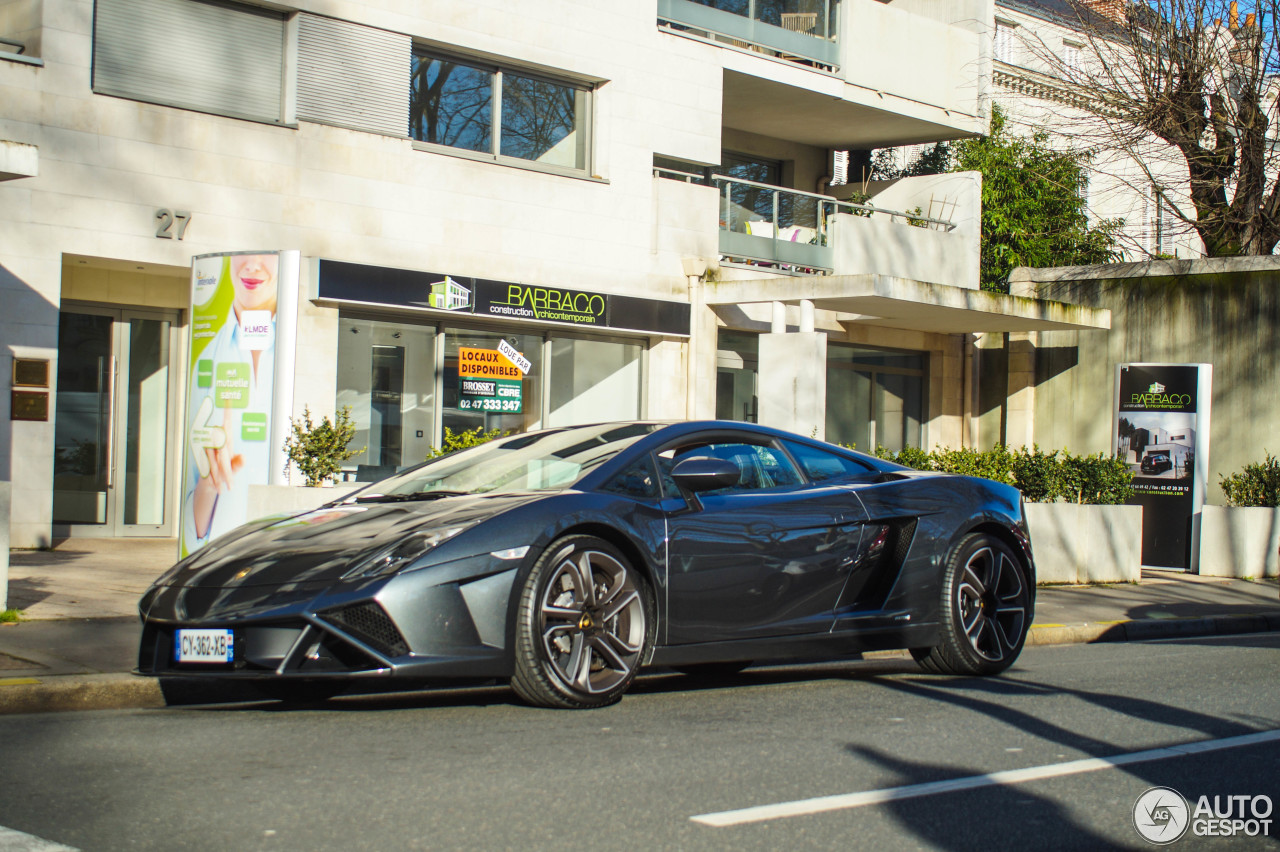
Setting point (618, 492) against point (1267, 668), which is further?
point (1267, 668)

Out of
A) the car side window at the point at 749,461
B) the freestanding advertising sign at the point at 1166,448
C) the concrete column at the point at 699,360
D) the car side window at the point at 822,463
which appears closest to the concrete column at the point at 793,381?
the concrete column at the point at 699,360

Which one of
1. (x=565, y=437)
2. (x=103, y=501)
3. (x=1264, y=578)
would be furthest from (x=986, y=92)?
(x=565, y=437)

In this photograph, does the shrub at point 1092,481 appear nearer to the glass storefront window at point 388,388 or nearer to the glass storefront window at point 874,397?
the glass storefront window at point 874,397

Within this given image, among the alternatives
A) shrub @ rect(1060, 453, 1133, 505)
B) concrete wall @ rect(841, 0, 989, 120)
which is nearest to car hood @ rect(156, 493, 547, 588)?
shrub @ rect(1060, 453, 1133, 505)

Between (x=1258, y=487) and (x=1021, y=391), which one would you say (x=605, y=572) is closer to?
(x=1258, y=487)

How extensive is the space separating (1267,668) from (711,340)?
11255 mm

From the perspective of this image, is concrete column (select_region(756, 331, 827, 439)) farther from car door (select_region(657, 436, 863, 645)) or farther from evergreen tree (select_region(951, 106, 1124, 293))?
evergreen tree (select_region(951, 106, 1124, 293))

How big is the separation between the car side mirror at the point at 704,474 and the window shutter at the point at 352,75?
10384mm

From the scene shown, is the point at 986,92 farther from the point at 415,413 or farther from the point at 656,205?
the point at 415,413

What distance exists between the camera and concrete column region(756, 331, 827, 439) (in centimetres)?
1680

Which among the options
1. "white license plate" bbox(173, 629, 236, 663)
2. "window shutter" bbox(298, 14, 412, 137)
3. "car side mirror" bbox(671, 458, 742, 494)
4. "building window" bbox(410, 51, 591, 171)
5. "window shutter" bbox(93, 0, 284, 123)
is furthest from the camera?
"building window" bbox(410, 51, 591, 171)

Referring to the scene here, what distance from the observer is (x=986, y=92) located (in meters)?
23.0

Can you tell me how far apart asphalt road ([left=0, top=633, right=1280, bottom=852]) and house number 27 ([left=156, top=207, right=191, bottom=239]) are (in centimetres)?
889

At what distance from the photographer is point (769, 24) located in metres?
19.9
